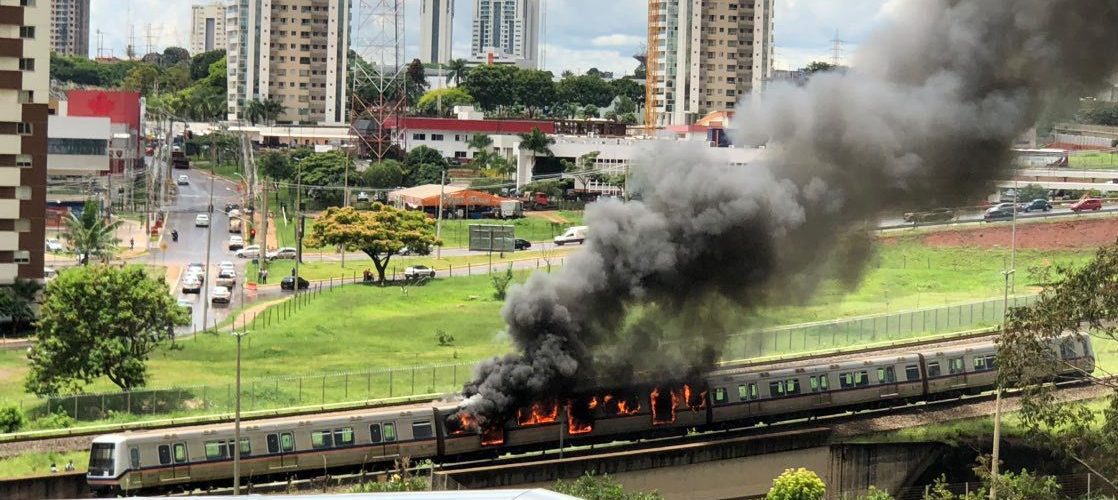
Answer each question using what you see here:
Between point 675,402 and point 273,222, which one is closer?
point 675,402

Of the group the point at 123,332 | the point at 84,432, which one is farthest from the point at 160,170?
the point at 84,432

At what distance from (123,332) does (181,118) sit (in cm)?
13504

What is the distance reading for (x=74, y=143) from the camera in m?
120

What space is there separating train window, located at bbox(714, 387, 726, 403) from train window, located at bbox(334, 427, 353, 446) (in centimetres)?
1071

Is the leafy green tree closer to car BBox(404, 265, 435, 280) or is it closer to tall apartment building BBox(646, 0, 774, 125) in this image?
car BBox(404, 265, 435, 280)

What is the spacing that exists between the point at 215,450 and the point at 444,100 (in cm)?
15285

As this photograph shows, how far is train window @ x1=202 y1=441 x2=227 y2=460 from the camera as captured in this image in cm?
4081

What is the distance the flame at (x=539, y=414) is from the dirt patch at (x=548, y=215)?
225ft

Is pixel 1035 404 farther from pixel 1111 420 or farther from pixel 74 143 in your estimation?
pixel 74 143

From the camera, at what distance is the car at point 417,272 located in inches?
3376

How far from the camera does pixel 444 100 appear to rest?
630ft

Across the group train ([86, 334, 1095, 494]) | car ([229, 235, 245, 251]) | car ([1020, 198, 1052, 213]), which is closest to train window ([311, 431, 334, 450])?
train ([86, 334, 1095, 494])

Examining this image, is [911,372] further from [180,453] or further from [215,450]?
[180,453]

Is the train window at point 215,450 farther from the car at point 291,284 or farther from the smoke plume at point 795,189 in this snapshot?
the car at point 291,284
